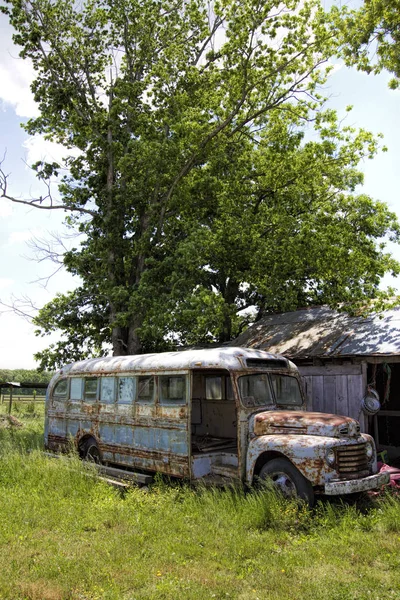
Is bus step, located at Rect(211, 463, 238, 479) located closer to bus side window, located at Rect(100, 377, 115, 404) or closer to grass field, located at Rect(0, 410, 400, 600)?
grass field, located at Rect(0, 410, 400, 600)

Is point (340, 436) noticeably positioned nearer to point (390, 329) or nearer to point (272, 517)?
point (272, 517)

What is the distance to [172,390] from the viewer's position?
962cm

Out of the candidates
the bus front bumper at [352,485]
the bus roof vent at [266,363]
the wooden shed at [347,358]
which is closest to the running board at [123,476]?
the bus roof vent at [266,363]

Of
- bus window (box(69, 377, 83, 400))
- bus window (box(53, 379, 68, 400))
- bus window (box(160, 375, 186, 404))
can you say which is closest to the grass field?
bus window (box(160, 375, 186, 404))

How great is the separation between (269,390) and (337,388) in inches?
135

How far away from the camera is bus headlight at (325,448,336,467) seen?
23.7 ft

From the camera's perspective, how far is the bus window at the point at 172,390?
9345 millimetres

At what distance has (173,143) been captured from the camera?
17250 mm

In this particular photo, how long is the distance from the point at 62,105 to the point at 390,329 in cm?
1529

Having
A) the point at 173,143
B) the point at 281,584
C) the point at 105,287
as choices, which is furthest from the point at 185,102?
the point at 281,584

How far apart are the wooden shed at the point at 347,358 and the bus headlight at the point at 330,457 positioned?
4.04m

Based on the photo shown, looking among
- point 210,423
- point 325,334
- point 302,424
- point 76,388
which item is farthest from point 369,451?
point 76,388

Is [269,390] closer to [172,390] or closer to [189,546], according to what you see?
[172,390]

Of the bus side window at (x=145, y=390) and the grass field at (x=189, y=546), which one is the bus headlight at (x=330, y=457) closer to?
the grass field at (x=189, y=546)
